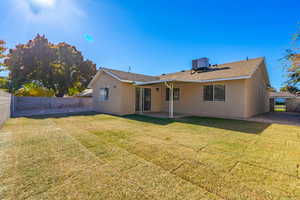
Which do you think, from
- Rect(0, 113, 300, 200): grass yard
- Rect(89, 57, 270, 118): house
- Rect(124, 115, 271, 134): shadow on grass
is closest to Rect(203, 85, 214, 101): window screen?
Rect(89, 57, 270, 118): house

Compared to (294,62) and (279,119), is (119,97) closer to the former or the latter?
(279,119)

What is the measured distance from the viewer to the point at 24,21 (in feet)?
28.0

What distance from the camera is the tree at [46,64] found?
1572 cm

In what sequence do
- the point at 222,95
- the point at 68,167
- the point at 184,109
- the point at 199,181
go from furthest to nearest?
the point at 184,109 → the point at 222,95 → the point at 68,167 → the point at 199,181

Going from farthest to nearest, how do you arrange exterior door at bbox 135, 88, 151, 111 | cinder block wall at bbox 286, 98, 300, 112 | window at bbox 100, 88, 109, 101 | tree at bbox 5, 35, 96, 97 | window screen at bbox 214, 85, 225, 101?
tree at bbox 5, 35, 96, 97, cinder block wall at bbox 286, 98, 300, 112, window at bbox 100, 88, 109, 101, exterior door at bbox 135, 88, 151, 111, window screen at bbox 214, 85, 225, 101

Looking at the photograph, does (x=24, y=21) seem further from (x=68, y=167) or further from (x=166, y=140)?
(x=166, y=140)

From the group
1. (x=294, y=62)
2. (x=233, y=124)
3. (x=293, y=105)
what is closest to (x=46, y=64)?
(x=233, y=124)

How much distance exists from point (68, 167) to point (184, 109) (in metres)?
8.66

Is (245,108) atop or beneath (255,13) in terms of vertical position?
beneath

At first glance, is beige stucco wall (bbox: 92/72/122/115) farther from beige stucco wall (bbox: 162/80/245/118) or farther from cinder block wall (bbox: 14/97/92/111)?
cinder block wall (bbox: 14/97/92/111)

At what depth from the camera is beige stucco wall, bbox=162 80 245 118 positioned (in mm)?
7703

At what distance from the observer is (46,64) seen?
16.7 meters

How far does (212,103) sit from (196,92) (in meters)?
1.32

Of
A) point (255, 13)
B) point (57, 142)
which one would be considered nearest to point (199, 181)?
point (57, 142)
